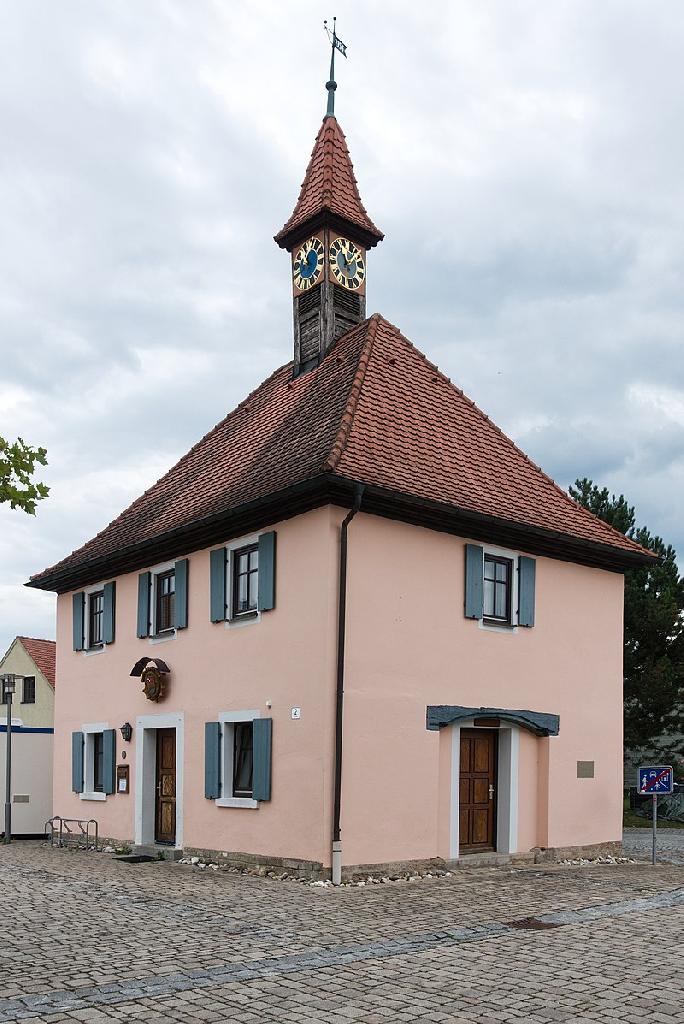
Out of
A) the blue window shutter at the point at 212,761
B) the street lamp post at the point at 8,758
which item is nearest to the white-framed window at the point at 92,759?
the street lamp post at the point at 8,758

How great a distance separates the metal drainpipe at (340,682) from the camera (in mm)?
13047

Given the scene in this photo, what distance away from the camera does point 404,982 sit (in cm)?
770

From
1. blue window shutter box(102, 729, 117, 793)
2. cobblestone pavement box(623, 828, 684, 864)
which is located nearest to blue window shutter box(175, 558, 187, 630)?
blue window shutter box(102, 729, 117, 793)

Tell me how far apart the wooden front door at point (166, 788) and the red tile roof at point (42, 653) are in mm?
17694

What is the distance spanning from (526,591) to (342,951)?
8.36 metres

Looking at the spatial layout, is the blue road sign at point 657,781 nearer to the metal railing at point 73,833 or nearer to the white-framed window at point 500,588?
the white-framed window at point 500,588

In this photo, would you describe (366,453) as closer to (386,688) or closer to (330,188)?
(386,688)

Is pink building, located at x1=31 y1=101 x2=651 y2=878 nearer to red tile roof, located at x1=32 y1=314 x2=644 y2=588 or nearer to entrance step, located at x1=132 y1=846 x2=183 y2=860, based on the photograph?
red tile roof, located at x1=32 y1=314 x2=644 y2=588

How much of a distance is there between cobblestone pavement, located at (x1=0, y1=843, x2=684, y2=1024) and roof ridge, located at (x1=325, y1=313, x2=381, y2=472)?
5.44m

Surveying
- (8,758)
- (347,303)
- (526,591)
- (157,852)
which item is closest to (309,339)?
(347,303)

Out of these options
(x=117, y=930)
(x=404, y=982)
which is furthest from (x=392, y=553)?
(x=404, y=982)

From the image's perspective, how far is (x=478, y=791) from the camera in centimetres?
1573

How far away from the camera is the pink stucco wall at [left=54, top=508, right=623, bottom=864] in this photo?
13.6 metres

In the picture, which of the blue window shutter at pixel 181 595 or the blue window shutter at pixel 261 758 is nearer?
the blue window shutter at pixel 261 758
